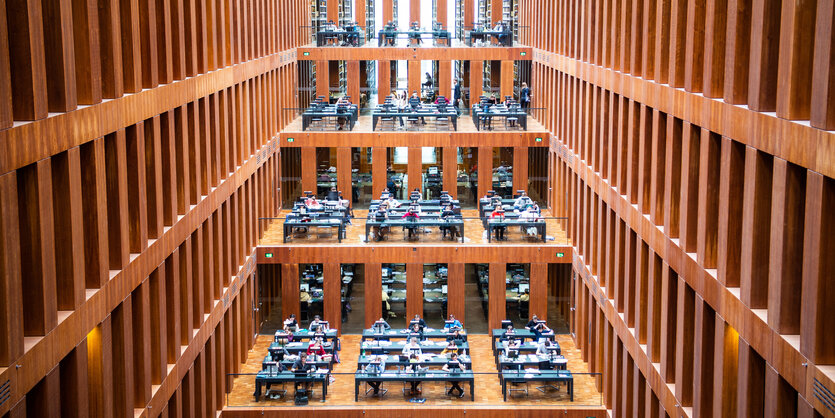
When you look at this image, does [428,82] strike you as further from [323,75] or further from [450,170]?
[450,170]

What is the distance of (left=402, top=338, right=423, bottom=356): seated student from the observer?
2439cm

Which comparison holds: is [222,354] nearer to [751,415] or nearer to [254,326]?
[254,326]

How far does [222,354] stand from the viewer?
24.0 meters

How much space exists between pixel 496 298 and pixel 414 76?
14053 mm

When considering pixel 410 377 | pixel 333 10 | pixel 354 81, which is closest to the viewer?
pixel 410 377

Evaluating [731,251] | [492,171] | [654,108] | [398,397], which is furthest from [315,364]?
[492,171]

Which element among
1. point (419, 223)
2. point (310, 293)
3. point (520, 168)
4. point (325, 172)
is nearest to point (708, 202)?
point (419, 223)

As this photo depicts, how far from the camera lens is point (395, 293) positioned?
31891mm

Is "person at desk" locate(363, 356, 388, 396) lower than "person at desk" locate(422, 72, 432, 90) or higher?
lower

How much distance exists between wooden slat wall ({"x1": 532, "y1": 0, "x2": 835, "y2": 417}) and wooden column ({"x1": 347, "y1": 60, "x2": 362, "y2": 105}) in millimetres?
16076

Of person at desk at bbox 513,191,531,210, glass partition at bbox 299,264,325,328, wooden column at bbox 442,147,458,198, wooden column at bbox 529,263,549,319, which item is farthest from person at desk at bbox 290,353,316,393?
wooden column at bbox 442,147,458,198

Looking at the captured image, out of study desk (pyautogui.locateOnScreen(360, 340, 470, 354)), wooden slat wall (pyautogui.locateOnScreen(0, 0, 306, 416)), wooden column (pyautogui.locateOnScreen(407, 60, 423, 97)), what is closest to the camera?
wooden slat wall (pyautogui.locateOnScreen(0, 0, 306, 416))

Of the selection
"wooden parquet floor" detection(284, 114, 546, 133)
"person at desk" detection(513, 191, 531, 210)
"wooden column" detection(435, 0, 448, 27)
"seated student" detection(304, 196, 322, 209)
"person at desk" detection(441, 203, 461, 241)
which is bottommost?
"person at desk" detection(441, 203, 461, 241)

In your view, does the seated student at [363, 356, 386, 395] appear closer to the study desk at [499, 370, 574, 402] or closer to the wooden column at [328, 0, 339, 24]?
the study desk at [499, 370, 574, 402]
